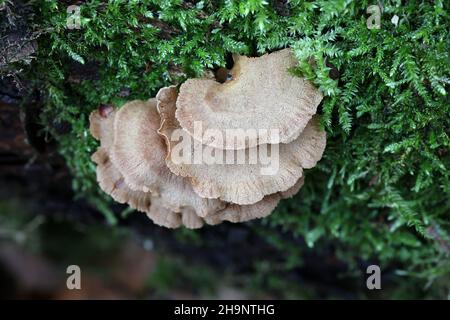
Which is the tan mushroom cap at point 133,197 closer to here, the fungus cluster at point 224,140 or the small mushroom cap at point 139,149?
the fungus cluster at point 224,140

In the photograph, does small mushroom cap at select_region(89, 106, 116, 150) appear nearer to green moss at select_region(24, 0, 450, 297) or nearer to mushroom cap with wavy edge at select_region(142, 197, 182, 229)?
green moss at select_region(24, 0, 450, 297)

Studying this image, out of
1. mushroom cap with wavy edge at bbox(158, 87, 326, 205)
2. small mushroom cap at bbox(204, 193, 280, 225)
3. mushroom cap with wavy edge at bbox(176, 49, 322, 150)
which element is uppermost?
mushroom cap with wavy edge at bbox(176, 49, 322, 150)

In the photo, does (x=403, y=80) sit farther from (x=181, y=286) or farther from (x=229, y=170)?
(x=181, y=286)

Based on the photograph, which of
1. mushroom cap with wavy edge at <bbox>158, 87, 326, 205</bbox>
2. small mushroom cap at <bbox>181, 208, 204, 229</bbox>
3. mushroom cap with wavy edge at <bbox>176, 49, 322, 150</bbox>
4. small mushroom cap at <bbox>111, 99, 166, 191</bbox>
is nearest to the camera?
mushroom cap with wavy edge at <bbox>176, 49, 322, 150</bbox>

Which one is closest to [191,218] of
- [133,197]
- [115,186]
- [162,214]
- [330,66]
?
→ [162,214]

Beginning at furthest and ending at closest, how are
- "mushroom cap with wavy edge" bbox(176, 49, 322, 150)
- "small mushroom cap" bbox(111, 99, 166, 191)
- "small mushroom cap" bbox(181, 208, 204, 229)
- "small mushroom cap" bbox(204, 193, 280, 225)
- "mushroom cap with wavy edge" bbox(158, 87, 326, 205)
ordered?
"small mushroom cap" bbox(181, 208, 204, 229), "small mushroom cap" bbox(204, 193, 280, 225), "small mushroom cap" bbox(111, 99, 166, 191), "mushroom cap with wavy edge" bbox(158, 87, 326, 205), "mushroom cap with wavy edge" bbox(176, 49, 322, 150)

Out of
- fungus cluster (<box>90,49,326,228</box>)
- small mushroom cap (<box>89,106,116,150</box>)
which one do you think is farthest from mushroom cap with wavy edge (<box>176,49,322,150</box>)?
Result: small mushroom cap (<box>89,106,116,150</box>)
